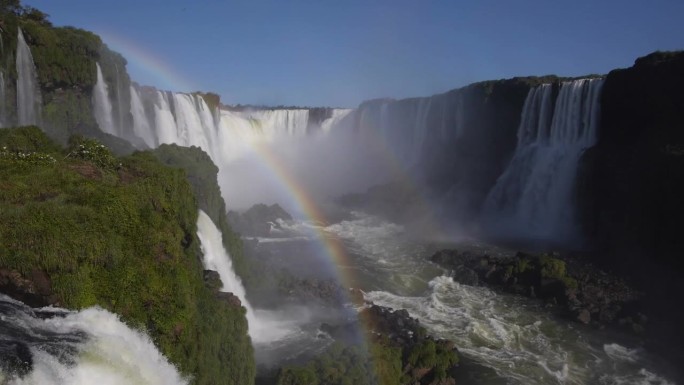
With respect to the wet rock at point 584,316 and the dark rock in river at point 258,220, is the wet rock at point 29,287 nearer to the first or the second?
the wet rock at point 584,316

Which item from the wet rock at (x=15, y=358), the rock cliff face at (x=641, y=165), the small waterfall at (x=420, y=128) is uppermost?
the small waterfall at (x=420, y=128)

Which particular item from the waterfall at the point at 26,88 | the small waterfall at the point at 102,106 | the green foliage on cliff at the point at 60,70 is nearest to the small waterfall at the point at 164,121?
the small waterfall at the point at 102,106

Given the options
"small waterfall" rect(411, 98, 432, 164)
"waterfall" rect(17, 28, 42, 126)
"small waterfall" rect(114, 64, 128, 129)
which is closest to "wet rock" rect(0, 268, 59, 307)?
"waterfall" rect(17, 28, 42, 126)

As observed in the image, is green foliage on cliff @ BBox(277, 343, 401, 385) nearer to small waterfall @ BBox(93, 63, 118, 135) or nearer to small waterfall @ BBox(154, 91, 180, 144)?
small waterfall @ BBox(93, 63, 118, 135)

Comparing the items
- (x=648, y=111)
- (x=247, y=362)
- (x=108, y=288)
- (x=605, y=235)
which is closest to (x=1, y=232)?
(x=108, y=288)

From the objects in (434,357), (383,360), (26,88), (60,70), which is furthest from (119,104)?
(434,357)
